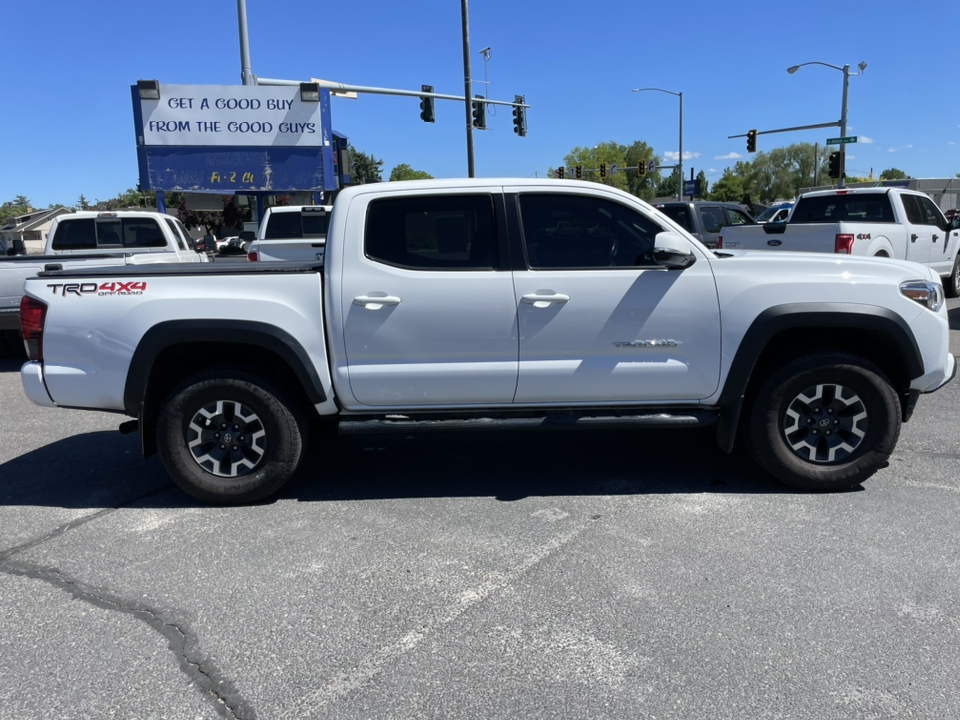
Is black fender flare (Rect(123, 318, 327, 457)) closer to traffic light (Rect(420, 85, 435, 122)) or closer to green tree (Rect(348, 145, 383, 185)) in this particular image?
traffic light (Rect(420, 85, 435, 122))

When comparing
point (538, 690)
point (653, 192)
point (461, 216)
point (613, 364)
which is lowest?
point (538, 690)

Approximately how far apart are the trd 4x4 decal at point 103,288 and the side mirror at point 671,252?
297 cm

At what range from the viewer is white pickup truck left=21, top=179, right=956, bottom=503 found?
449 cm

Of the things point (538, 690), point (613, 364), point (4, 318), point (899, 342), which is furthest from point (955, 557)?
point (4, 318)

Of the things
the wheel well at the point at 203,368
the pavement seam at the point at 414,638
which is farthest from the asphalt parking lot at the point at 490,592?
the wheel well at the point at 203,368

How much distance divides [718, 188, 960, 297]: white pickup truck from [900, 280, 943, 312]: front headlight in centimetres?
579

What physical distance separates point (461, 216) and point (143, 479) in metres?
2.85

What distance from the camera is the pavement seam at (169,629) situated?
280cm

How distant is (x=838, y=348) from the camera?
15.4 feet

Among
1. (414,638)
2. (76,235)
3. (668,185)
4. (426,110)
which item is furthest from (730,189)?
(414,638)

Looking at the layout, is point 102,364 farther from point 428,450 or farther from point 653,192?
point 653,192

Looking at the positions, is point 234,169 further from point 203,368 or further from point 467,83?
point 203,368

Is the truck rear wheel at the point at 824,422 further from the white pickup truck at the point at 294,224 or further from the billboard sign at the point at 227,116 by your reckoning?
the billboard sign at the point at 227,116

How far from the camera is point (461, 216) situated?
468 centimetres
